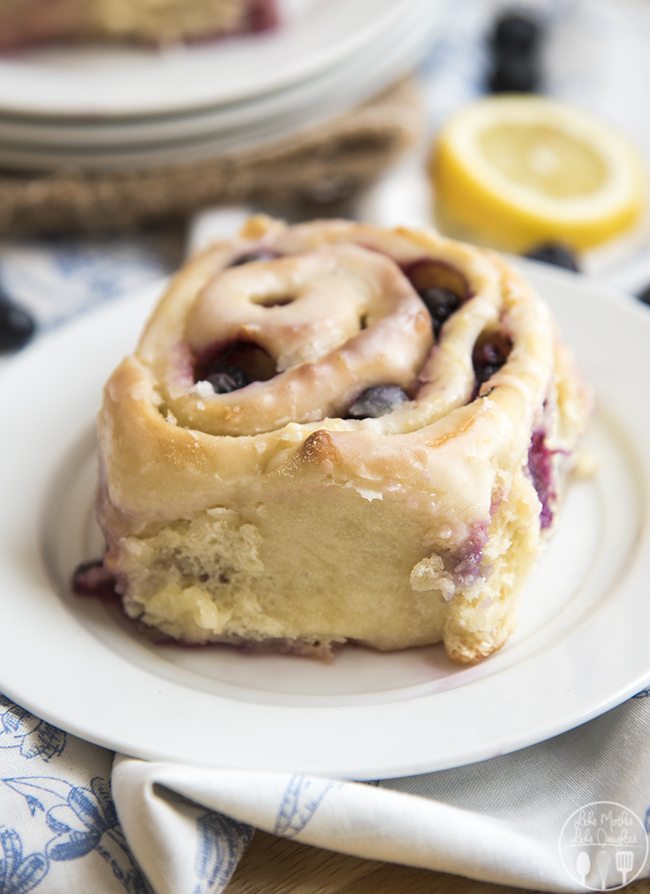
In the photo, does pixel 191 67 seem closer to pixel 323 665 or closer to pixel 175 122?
pixel 175 122

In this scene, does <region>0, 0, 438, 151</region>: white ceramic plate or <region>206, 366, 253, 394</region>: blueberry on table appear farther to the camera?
<region>0, 0, 438, 151</region>: white ceramic plate

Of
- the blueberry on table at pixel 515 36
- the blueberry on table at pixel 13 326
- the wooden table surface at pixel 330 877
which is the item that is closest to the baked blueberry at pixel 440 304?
the wooden table surface at pixel 330 877

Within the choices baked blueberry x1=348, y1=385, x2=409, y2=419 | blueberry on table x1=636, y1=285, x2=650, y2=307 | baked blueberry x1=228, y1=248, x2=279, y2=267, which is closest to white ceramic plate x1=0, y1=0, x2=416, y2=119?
baked blueberry x1=228, y1=248, x2=279, y2=267

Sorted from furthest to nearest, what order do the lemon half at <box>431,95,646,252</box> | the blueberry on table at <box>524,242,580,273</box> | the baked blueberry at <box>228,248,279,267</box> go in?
the lemon half at <box>431,95,646,252</box> → the blueberry on table at <box>524,242,580,273</box> → the baked blueberry at <box>228,248,279,267</box>

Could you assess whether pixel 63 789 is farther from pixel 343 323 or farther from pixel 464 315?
pixel 464 315

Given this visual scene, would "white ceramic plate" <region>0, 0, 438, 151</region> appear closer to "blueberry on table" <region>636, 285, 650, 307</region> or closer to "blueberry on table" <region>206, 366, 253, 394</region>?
"blueberry on table" <region>636, 285, 650, 307</region>

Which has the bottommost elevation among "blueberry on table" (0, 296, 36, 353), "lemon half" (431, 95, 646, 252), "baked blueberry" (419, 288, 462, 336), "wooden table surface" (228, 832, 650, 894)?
"blueberry on table" (0, 296, 36, 353)

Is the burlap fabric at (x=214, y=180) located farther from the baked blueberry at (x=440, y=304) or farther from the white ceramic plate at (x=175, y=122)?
the baked blueberry at (x=440, y=304)
